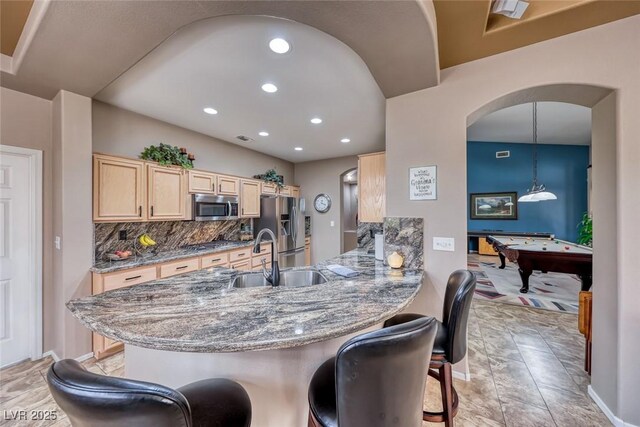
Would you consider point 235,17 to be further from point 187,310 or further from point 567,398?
point 567,398

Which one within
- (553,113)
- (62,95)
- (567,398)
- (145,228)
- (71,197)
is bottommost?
(567,398)

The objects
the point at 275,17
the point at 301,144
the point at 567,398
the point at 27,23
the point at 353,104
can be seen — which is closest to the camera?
the point at 275,17

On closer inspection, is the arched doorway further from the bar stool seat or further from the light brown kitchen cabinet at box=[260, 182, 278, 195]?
the light brown kitchen cabinet at box=[260, 182, 278, 195]

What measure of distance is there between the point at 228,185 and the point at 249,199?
1.74 ft

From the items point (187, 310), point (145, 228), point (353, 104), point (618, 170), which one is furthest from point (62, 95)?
point (618, 170)

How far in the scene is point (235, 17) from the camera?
167 centimetres

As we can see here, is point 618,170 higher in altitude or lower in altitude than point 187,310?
higher

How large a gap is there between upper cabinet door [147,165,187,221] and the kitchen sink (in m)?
2.02

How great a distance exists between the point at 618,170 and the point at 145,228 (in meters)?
4.69

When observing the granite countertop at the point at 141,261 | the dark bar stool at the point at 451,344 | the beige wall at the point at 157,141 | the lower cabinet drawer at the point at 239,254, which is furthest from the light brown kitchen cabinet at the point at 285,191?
the dark bar stool at the point at 451,344

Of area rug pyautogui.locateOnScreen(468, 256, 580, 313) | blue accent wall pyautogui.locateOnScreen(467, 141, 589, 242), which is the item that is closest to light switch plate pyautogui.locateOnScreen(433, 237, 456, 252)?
area rug pyautogui.locateOnScreen(468, 256, 580, 313)

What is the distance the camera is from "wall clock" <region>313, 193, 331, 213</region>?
601 cm

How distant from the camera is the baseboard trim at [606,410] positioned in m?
1.64

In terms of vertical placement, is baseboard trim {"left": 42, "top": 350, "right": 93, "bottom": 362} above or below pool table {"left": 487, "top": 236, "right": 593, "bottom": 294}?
below
